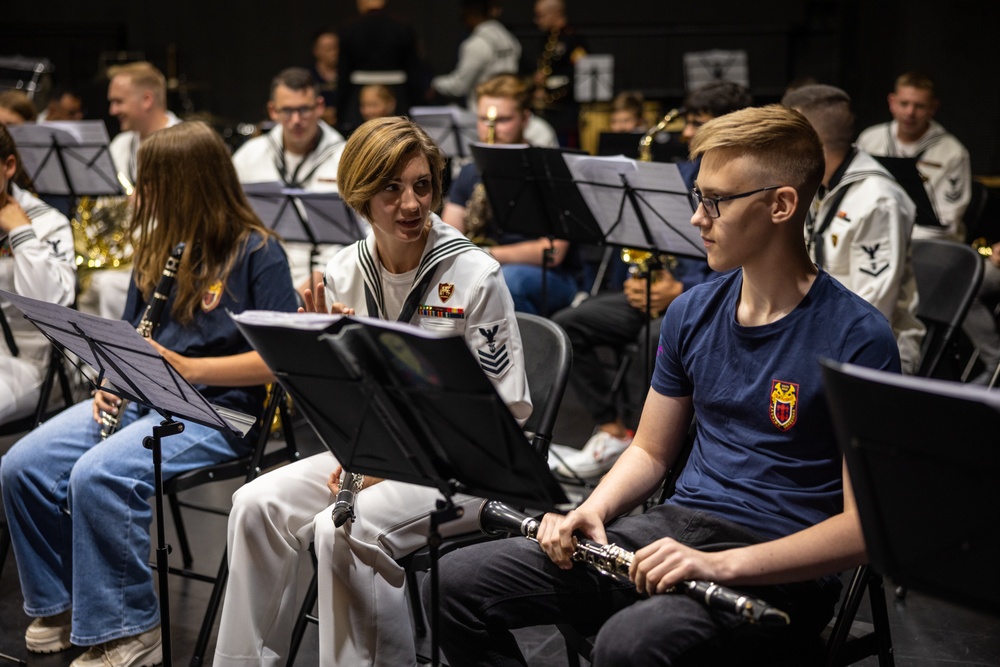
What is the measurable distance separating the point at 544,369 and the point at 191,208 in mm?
1216

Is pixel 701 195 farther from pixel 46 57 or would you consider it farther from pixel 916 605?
pixel 46 57

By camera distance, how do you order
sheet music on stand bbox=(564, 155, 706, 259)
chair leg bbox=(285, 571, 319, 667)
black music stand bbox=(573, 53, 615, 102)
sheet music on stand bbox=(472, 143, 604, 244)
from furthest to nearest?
black music stand bbox=(573, 53, 615, 102) < sheet music on stand bbox=(472, 143, 604, 244) < sheet music on stand bbox=(564, 155, 706, 259) < chair leg bbox=(285, 571, 319, 667)

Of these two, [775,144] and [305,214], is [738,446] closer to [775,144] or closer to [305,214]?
[775,144]

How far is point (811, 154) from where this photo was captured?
→ 2076 millimetres

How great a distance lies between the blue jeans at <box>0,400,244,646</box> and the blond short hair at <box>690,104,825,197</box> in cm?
176

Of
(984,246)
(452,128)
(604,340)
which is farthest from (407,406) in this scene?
(452,128)

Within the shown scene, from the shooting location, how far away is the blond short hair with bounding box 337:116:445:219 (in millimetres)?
2545

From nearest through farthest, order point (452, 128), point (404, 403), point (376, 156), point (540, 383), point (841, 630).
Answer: point (404, 403) → point (841, 630) → point (376, 156) → point (540, 383) → point (452, 128)

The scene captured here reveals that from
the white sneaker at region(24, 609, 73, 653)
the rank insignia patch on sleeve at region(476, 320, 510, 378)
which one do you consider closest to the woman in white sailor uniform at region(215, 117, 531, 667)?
the rank insignia patch on sleeve at region(476, 320, 510, 378)

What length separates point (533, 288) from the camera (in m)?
4.85

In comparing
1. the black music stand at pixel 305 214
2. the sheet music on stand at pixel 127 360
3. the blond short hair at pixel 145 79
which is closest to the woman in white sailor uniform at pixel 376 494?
the sheet music on stand at pixel 127 360

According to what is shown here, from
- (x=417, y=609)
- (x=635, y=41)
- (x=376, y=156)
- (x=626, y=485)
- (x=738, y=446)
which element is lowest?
(x=417, y=609)

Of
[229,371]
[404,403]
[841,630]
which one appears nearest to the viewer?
[404,403]

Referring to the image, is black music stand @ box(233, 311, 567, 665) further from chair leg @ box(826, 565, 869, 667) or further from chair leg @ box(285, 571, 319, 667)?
chair leg @ box(285, 571, 319, 667)
